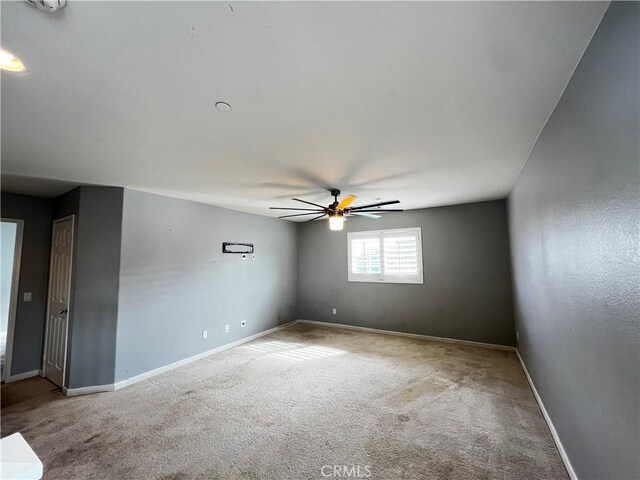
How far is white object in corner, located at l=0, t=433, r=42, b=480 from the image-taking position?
2.10ft

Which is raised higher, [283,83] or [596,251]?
[283,83]

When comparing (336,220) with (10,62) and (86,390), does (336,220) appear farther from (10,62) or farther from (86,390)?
(86,390)

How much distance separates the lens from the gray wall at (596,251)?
1.05m

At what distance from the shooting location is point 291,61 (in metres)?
1.31

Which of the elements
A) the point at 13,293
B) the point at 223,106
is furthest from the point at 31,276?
the point at 223,106

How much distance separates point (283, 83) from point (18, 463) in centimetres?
172

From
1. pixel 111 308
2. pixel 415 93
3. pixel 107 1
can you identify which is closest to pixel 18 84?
pixel 107 1

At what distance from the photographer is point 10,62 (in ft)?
4.17

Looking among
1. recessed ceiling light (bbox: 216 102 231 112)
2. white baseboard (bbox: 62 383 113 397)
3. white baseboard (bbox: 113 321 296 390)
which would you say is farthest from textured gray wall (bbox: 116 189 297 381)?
recessed ceiling light (bbox: 216 102 231 112)

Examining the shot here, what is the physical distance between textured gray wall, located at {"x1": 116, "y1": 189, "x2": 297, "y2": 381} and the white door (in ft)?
2.35

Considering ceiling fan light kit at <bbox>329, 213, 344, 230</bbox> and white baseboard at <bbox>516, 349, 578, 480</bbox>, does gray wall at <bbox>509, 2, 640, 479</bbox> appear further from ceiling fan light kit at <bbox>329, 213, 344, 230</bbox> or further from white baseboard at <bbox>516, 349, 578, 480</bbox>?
ceiling fan light kit at <bbox>329, 213, 344, 230</bbox>

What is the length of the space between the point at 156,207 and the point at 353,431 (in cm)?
366

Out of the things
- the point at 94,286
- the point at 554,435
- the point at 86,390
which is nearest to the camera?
the point at 554,435

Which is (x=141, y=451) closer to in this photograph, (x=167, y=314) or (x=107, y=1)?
(x=167, y=314)
